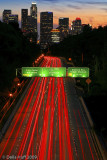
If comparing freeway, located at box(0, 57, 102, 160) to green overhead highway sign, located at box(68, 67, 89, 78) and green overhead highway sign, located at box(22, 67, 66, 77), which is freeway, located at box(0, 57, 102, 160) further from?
green overhead highway sign, located at box(22, 67, 66, 77)

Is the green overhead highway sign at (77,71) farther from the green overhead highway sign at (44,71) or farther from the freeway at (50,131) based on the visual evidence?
the freeway at (50,131)

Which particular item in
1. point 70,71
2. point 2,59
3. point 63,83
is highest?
point 2,59

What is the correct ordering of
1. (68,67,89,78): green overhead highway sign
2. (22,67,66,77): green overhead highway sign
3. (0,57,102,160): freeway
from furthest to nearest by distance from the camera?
(68,67,89,78): green overhead highway sign → (22,67,66,77): green overhead highway sign → (0,57,102,160): freeway

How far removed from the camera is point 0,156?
2039cm

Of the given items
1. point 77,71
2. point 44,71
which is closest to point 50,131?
point 44,71

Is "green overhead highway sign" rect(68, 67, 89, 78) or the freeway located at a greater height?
"green overhead highway sign" rect(68, 67, 89, 78)

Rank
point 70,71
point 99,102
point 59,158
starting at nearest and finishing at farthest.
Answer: point 59,158, point 99,102, point 70,71

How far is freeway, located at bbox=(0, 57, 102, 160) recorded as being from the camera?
21.1 meters

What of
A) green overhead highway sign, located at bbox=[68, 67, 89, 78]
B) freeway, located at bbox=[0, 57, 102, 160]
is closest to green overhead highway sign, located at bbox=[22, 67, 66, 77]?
green overhead highway sign, located at bbox=[68, 67, 89, 78]

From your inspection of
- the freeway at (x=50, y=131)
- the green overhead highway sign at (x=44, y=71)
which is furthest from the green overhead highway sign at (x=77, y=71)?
the freeway at (x=50, y=131)

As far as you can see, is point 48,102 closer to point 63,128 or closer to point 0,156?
point 63,128

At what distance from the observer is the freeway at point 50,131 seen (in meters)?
21.1

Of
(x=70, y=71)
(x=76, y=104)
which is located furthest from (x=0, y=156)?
(x=70, y=71)

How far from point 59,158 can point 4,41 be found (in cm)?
845
